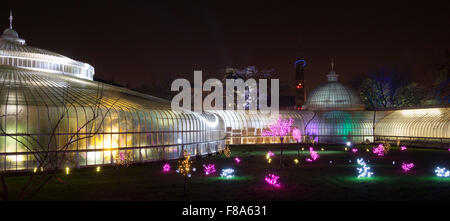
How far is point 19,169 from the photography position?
82.0 feet

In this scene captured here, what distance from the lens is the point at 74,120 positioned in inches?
1069

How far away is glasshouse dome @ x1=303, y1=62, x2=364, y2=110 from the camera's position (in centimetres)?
6956

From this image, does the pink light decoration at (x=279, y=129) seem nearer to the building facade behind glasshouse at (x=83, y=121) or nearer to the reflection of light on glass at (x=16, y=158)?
the building facade behind glasshouse at (x=83, y=121)

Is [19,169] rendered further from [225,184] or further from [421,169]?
[421,169]

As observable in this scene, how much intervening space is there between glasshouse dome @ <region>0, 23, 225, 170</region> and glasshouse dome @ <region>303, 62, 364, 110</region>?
34839 mm

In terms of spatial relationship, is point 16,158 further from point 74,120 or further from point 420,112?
point 420,112

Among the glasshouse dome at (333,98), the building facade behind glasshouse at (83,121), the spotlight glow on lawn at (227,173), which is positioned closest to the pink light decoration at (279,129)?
the building facade behind glasshouse at (83,121)

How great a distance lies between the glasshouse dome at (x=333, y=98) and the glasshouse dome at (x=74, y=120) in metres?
34.8

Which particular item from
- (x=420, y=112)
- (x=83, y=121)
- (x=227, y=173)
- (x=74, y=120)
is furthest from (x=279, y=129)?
(x=420, y=112)

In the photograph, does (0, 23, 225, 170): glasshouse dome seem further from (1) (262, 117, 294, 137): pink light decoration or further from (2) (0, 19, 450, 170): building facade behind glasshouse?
(1) (262, 117, 294, 137): pink light decoration

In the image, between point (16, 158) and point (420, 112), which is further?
point (420, 112)

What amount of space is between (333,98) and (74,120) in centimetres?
5002

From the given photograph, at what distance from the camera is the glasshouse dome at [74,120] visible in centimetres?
2531
